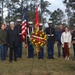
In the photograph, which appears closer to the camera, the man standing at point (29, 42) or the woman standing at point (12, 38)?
→ the woman standing at point (12, 38)

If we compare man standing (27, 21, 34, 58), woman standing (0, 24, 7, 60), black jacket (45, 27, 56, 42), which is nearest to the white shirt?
black jacket (45, 27, 56, 42)

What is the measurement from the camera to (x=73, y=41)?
47.0 ft

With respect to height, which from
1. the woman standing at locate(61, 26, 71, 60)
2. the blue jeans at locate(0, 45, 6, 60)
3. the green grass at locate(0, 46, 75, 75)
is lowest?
the green grass at locate(0, 46, 75, 75)

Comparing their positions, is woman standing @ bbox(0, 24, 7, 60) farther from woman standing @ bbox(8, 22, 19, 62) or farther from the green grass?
the green grass

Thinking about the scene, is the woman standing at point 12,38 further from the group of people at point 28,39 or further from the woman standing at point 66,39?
the woman standing at point 66,39

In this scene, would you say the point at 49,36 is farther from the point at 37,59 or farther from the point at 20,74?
the point at 20,74

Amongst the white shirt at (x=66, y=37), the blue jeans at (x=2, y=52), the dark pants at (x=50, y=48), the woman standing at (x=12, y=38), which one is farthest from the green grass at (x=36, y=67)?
the white shirt at (x=66, y=37)

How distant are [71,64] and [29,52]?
9.49ft

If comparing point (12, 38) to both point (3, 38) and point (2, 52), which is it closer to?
point (3, 38)

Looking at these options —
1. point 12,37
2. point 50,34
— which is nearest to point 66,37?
point 50,34

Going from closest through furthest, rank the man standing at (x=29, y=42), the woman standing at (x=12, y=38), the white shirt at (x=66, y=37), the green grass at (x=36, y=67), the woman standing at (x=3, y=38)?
the green grass at (x=36, y=67) → the woman standing at (x=12, y=38) → the woman standing at (x=3, y=38) → the white shirt at (x=66, y=37) → the man standing at (x=29, y=42)

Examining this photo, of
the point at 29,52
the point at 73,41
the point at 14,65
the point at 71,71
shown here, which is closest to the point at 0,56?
the point at 29,52

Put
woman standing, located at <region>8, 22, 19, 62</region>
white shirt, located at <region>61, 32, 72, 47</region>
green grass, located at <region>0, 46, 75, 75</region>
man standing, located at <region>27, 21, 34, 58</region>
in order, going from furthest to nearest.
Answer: man standing, located at <region>27, 21, 34, 58</region>
white shirt, located at <region>61, 32, 72, 47</region>
woman standing, located at <region>8, 22, 19, 62</region>
green grass, located at <region>0, 46, 75, 75</region>

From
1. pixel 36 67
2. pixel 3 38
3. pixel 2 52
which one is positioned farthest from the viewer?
pixel 2 52
